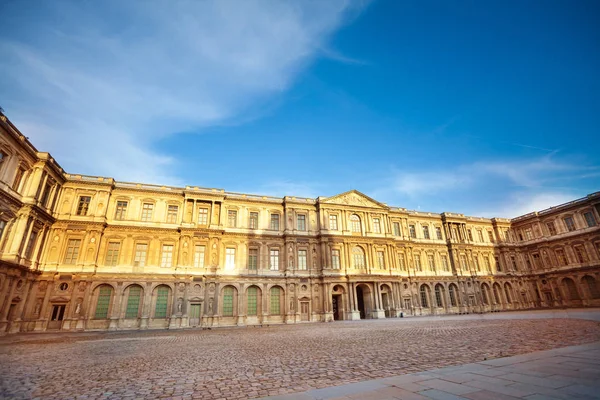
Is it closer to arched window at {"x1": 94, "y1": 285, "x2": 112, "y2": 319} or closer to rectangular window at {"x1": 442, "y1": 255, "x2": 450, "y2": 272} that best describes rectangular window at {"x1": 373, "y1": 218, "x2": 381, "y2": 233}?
rectangular window at {"x1": 442, "y1": 255, "x2": 450, "y2": 272}

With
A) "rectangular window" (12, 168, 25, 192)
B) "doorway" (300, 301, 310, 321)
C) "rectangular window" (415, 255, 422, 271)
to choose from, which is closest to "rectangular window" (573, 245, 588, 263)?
"rectangular window" (415, 255, 422, 271)

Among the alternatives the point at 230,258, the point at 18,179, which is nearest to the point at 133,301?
the point at 230,258

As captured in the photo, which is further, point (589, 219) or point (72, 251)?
point (589, 219)

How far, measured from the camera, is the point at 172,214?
32.6 metres

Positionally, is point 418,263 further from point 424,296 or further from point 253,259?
point 253,259

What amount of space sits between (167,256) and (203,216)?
5.57m

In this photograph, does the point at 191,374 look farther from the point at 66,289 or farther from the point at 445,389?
the point at 66,289

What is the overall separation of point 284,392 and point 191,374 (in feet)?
10.9

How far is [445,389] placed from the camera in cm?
473

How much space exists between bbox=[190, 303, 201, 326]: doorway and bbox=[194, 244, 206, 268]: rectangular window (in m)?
3.99

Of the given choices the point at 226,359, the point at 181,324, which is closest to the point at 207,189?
the point at 181,324

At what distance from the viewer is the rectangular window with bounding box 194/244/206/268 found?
3122cm

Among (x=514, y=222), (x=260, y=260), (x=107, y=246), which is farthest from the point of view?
(x=514, y=222)

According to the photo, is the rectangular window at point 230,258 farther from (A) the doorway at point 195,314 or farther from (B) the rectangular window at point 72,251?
(B) the rectangular window at point 72,251
